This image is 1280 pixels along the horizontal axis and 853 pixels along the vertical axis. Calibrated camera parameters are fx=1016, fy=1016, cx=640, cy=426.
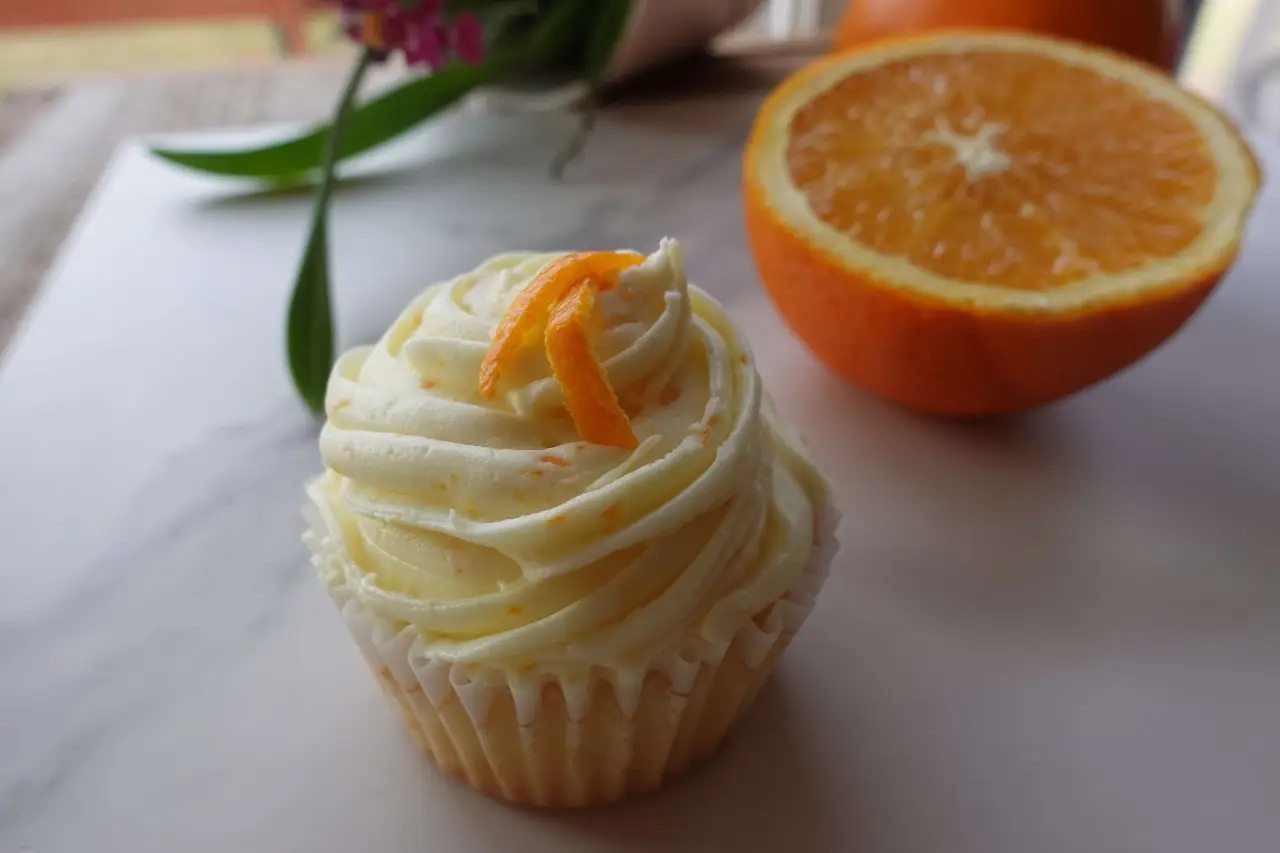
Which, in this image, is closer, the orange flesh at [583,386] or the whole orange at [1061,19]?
the orange flesh at [583,386]

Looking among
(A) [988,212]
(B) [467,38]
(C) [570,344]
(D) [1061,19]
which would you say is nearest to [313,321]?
(B) [467,38]

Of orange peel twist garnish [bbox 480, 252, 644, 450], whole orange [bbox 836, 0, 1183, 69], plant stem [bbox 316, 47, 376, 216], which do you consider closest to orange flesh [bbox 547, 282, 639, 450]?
orange peel twist garnish [bbox 480, 252, 644, 450]

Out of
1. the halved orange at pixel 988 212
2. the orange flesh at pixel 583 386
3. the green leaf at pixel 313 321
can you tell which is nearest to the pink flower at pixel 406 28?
the green leaf at pixel 313 321

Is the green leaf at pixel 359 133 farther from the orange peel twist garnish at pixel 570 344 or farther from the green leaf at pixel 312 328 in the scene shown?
the orange peel twist garnish at pixel 570 344

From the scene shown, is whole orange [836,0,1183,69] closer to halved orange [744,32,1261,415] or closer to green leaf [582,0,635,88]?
halved orange [744,32,1261,415]

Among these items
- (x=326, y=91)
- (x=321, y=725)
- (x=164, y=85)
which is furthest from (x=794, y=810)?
(x=164, y=85)

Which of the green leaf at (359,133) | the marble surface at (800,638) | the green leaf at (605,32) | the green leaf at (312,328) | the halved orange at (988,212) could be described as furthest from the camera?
the green leaf at (605,32)
